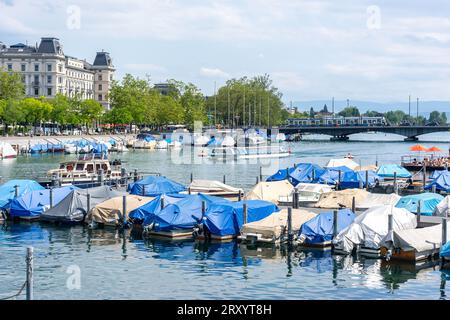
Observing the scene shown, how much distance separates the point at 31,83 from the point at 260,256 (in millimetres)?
171478

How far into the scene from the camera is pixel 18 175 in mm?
85188

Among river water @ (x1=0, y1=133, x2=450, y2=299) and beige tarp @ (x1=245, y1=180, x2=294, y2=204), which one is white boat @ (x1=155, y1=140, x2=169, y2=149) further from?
river water @ (x1=0, y1=133, x2=450, y2=299)

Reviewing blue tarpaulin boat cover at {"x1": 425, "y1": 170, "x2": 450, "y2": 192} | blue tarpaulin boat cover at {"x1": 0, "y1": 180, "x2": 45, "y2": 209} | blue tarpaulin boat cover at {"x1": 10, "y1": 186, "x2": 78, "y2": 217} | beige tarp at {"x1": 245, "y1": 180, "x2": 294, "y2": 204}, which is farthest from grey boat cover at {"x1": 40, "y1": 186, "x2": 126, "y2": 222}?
blue tarpaulin boat cover at {"x1": 425, "y1": 170, "x2": 450, "y2": 192}

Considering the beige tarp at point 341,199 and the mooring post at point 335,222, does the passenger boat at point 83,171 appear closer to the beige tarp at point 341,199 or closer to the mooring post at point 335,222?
the beige tarp at point 341,199

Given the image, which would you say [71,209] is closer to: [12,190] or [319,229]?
[12,190]

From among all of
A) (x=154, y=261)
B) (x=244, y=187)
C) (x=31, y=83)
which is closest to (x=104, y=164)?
(x=244, y=187)

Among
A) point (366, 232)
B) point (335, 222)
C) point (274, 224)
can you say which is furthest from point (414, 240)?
point (274, 224)

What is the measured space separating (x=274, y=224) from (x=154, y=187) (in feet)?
57.0

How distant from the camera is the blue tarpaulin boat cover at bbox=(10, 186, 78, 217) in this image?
1868 inches

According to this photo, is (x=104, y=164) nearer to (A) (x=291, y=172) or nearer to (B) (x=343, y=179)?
(A) (x=291, y=172)

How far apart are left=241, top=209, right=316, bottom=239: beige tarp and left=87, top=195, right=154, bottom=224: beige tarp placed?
899 centimetres

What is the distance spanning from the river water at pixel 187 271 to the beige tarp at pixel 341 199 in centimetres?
1082

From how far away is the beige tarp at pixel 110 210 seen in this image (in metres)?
45.1

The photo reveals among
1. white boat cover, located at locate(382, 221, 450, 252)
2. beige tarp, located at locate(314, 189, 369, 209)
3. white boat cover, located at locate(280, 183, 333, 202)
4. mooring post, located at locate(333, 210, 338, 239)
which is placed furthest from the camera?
white boat cover, located at locate(280, 183, 333, 202)
